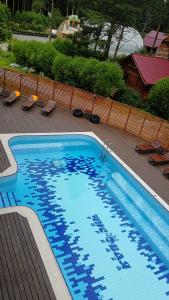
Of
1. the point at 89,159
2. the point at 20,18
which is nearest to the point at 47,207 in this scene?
the point at 89,159

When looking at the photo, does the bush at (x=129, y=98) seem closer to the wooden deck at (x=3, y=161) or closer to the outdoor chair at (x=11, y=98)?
the outdoor chair at (x=11, y=98)

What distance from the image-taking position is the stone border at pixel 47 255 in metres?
8.67

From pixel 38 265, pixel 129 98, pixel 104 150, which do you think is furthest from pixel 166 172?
pixel 129 98

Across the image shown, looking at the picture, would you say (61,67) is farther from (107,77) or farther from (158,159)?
(158,159)

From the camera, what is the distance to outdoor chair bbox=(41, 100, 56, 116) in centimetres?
2023

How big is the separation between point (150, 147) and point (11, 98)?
380 inches

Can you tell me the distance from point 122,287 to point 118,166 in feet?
24.8

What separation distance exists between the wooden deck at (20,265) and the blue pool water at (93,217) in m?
1.29

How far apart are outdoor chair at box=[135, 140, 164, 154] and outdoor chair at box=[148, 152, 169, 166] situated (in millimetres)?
732

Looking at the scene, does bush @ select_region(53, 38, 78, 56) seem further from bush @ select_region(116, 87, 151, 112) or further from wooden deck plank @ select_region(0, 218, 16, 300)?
wooden deck plank @ select_region(0, 218, 16, 300)

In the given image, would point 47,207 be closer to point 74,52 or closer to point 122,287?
point 122,287

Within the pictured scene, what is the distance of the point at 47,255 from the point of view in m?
9.72

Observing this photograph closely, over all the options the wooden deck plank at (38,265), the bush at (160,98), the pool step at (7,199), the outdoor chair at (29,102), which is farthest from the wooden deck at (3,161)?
the bush at (160,98)

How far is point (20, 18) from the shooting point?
2290 inches
